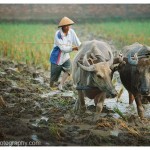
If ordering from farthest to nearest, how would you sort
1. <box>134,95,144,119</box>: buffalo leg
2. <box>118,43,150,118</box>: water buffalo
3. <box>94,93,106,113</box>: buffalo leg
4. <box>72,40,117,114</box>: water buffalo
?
<box>134,95,144,119</box>: buffalo leg < <box>94,93,106,113</box>: buffalo leg < <box>118,43,150,118</box>: water buffalo < <box>72,40,117,114</box>: water buffalo

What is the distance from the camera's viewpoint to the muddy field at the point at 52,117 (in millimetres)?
5461

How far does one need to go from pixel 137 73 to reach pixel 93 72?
1.79 ft

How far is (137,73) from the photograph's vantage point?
217 inches

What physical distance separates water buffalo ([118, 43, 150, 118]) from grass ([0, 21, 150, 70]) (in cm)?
31

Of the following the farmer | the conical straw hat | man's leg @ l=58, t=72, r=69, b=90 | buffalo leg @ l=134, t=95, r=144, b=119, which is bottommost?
buffalo leg @ l=134, t=95, r=144, b=119

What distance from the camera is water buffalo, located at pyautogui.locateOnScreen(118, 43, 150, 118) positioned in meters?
5.44

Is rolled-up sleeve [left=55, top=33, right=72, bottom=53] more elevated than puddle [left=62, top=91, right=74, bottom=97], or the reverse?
rolled-up sleeve [left=55, top=33, right=72, bottom=53]

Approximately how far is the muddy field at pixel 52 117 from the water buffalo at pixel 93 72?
196mm

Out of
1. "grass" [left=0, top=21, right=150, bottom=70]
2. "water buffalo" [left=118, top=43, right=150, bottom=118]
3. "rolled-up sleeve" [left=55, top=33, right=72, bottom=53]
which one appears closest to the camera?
"water buffalo" [left=118, top=43, right=150, bottom=118]

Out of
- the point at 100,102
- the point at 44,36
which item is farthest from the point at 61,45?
the point at 100,102

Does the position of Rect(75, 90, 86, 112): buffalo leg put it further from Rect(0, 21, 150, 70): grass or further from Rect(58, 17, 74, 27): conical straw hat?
Rect(58, 17, 74, 27): conical straw hat

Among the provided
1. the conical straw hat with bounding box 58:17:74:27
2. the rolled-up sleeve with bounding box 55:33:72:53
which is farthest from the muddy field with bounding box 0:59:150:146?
the conical straw hat with bounding box 58:17:74:27

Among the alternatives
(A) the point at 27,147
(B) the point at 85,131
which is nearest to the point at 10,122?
(A) the point at 27,147

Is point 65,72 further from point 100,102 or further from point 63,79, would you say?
point 100,102
